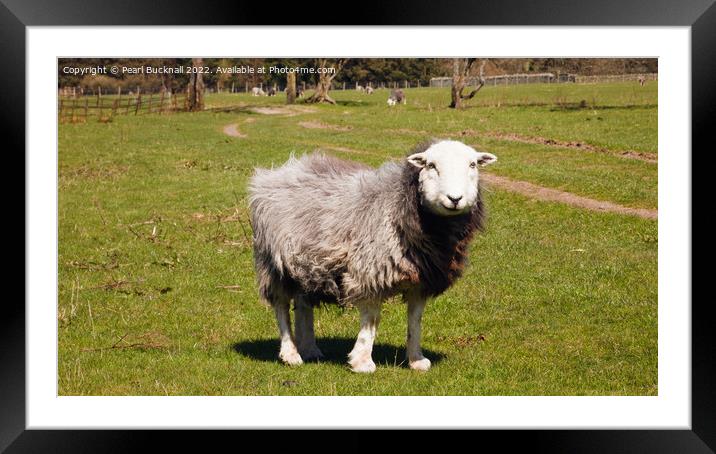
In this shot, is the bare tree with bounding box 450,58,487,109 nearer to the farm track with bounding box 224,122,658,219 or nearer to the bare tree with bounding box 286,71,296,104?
the bare tree with bounding box 286,71,296,104

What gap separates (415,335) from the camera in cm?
1098

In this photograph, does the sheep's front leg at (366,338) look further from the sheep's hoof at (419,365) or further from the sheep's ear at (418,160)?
the sheep's ear at (418,160)

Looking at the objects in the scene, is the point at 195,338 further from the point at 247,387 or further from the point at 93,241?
the point at 93,241

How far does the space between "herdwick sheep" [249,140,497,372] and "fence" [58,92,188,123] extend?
17.8m

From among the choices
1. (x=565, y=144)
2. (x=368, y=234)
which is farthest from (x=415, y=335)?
(x=565, y=144)

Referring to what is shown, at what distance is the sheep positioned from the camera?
117 feet

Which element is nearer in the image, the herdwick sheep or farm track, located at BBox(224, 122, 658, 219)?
the herdwick sheep

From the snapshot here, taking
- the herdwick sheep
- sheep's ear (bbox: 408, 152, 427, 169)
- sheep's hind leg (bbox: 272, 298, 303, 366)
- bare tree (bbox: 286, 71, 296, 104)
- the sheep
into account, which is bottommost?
sheep's hind leg (bbox: 272, 298, 303, 366)

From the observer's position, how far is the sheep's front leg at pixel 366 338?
35.3 feet

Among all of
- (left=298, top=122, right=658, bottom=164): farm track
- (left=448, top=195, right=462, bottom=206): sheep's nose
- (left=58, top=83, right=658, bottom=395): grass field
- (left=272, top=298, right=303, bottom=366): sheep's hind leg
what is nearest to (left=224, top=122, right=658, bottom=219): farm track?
(left=58, top=83, right=658, bottom=395): grass field

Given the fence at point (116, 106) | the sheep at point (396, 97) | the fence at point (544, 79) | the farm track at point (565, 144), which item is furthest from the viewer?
the sheep at point (396, 97)

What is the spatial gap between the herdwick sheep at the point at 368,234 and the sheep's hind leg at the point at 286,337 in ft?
0.04

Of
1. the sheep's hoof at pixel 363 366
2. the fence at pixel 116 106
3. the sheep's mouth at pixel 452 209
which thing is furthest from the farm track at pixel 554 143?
the sheep's mouth at pixel 452 209

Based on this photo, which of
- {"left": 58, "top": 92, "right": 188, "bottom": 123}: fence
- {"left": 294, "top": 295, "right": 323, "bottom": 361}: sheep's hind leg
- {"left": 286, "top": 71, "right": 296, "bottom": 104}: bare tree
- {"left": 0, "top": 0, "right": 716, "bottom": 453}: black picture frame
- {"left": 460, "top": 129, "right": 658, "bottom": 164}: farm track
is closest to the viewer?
{"left": 0, "top": 0, "right": 716, "bottom": 453}: black picture frame
